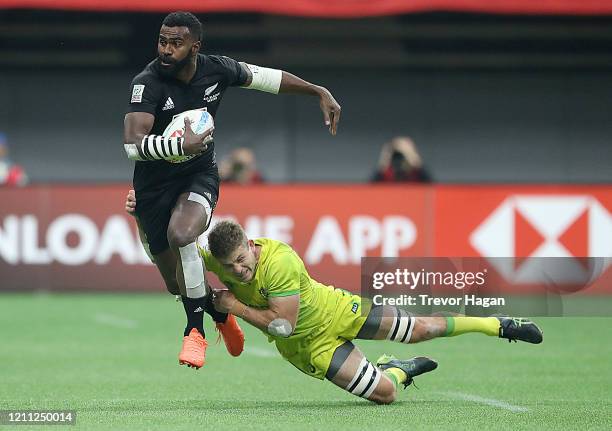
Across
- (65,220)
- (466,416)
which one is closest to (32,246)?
(65,220)

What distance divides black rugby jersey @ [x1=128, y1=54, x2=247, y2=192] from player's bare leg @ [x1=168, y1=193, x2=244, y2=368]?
0.27 meters

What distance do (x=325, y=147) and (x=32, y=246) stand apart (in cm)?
646

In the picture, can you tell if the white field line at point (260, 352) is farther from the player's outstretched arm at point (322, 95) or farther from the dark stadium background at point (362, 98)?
the dark stadium background at point (362, 98)

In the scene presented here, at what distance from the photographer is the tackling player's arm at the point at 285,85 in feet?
29.7

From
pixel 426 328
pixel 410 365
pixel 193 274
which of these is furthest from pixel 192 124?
pixel 410 365

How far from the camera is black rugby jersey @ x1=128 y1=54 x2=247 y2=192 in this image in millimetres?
8477

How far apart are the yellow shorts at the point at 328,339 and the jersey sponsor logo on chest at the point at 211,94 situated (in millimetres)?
1507

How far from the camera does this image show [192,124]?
8.43 meters

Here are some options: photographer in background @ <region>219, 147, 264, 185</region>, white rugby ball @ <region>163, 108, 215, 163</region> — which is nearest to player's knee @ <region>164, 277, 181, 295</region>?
white rugby ball @ <region>163, 108, 215, 163</region>

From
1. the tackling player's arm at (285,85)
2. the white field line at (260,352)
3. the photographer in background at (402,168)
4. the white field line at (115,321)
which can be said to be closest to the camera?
the tackling player's arm at (285,85)

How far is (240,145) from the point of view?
22453mm

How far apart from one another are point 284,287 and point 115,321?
277 inches

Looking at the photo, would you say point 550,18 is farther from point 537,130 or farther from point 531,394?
point 531,394

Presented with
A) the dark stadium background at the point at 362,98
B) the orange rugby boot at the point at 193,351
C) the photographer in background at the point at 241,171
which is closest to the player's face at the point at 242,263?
the orange rugby boot at the point at 193,351
